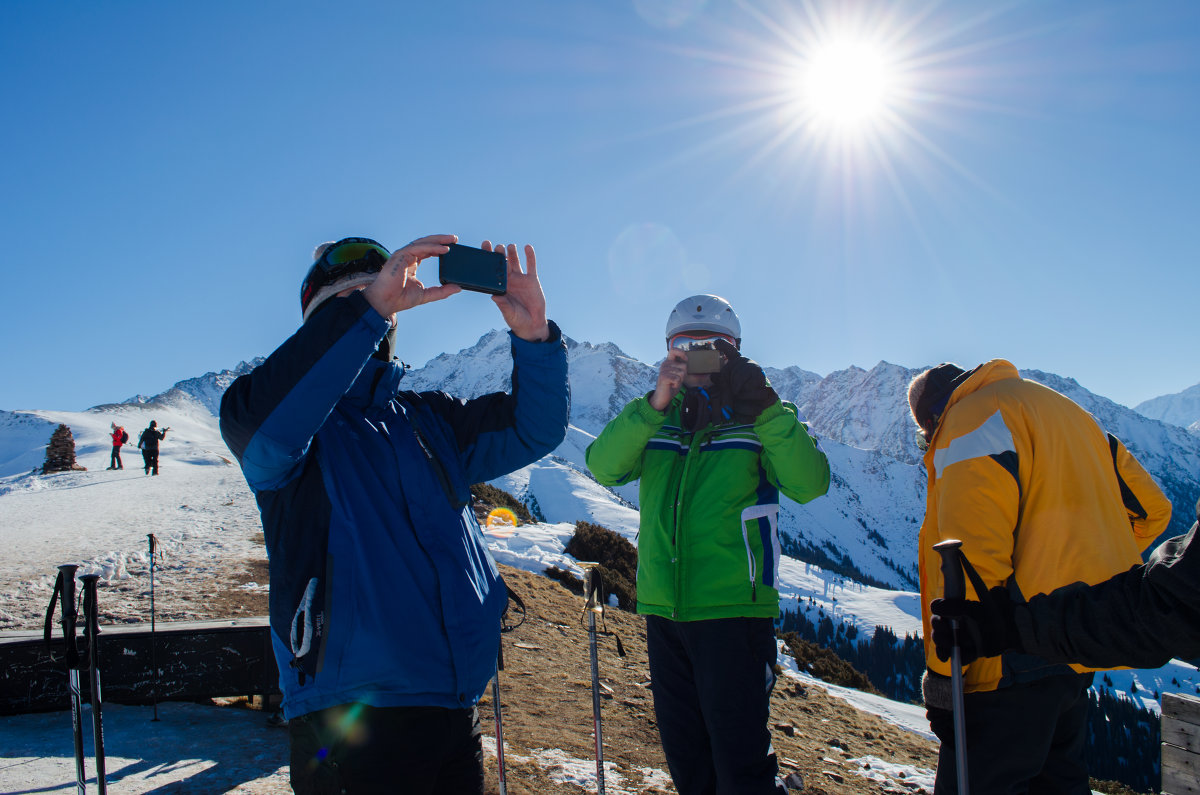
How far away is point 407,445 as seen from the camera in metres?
2.01

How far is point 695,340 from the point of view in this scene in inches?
141

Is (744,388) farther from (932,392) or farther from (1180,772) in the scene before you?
(1180,772)

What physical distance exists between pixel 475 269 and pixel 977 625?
2069 mm

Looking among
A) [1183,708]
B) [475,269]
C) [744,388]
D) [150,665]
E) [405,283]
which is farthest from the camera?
[150,665]

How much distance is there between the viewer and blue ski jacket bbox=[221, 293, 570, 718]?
1.65 metres

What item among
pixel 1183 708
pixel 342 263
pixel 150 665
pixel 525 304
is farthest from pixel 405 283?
pixel 1183 708

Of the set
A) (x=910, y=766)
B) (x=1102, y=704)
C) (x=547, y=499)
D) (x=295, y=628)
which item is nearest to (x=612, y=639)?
(x=910, y=766)

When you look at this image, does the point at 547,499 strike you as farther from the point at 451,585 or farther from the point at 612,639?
the point at 451,585

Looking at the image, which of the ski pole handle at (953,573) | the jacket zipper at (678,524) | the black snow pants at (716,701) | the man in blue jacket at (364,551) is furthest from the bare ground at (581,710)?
the ski pole handle at (953,573)

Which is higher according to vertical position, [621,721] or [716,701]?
[716,701]

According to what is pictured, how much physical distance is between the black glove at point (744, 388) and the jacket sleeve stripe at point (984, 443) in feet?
2.88

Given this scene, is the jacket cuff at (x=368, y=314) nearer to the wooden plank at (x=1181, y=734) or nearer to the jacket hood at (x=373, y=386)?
the jacket hood at (x=373, y=386)

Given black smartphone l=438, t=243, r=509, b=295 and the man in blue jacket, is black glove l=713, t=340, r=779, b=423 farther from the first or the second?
the man in blue jacket

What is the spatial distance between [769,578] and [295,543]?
2190 millimetres
